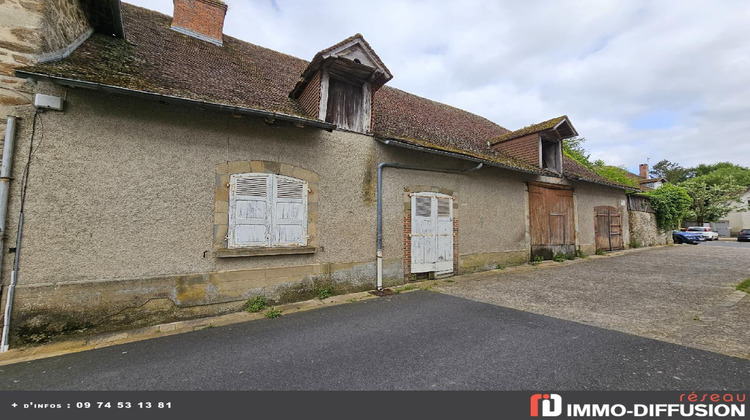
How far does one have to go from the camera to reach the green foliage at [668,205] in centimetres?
1591

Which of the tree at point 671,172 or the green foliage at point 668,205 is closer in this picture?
the green foliage at point 668,205

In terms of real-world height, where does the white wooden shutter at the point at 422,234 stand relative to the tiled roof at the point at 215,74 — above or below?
below

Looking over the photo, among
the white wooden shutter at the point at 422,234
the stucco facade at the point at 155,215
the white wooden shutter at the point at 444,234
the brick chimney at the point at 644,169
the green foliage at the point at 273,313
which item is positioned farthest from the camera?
the brick chimney at the point at 644,169

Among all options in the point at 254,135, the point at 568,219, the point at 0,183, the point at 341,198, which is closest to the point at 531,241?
the point at 568,219

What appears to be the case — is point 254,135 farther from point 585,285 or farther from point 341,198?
point 585,285

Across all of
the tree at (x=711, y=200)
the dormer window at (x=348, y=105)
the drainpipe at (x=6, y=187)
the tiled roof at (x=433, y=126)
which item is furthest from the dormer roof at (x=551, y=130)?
the tree at (x=711, y=200)

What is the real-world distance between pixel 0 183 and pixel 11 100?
1089mm

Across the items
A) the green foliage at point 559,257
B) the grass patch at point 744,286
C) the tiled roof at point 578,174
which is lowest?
the grass patch at point 744,286

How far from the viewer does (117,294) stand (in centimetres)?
403

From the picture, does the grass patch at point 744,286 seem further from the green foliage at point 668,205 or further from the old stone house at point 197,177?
the green foliage at point 668,205

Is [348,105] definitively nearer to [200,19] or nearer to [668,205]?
[200,19]

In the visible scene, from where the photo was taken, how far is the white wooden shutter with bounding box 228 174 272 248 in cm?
485
